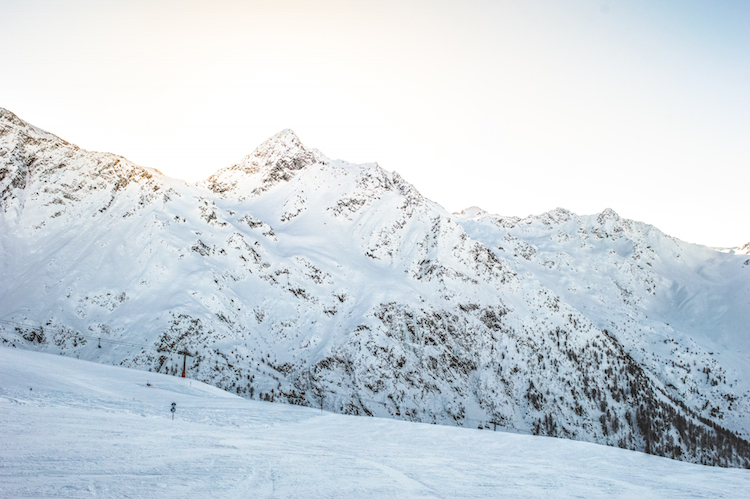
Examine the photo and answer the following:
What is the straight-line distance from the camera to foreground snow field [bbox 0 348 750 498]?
9.91 m

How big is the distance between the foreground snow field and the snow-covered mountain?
1449 inches

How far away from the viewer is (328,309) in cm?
7962

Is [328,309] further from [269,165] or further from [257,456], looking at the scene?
[257,456]

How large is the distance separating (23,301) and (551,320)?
3770 inches

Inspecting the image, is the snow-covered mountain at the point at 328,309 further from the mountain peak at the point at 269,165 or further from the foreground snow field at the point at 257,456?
the foreground snow field at the point at 257,456

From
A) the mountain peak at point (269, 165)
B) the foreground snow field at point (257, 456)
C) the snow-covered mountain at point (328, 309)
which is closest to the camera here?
the foreground snow field at point (257, 456)

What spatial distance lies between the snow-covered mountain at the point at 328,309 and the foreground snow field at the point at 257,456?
36.8m

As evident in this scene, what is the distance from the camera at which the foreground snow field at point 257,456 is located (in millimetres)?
9914

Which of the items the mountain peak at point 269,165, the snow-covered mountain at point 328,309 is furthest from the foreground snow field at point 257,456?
the mountain peak at point 269,165

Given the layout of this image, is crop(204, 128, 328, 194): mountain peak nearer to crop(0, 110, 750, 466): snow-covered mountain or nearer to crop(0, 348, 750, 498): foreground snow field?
crop(0, 110, 750, 466): snow-covered mountain

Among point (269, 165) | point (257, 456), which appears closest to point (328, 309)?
point (269, 165)

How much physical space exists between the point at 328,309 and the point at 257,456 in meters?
66.8

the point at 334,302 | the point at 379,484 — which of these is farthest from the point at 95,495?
the point at 334,302

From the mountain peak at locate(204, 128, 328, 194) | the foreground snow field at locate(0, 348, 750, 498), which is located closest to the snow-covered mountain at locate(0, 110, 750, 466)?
the mountain peak at locate(204, 128, 328, 194)
